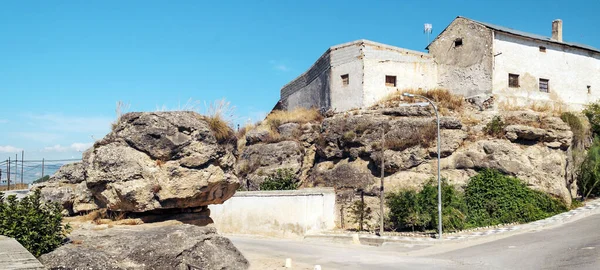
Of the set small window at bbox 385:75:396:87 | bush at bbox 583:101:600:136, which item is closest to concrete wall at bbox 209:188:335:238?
small window at bbox 385:75:396:87

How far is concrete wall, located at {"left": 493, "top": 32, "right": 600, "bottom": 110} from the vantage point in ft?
105

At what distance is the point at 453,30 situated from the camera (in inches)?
1344

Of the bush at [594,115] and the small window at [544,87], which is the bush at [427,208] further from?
the bush at [594,115]

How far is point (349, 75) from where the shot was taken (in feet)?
110

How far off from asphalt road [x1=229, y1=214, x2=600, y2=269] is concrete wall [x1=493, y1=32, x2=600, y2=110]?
467 inches

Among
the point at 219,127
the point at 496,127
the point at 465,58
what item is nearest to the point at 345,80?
the point at 465,58

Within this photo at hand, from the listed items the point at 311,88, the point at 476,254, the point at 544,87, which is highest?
the point at 311,88

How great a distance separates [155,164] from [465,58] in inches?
1040

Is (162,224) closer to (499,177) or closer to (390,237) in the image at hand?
(390,237)

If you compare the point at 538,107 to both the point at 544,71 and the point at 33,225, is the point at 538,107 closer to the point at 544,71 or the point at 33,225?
the point at 544,71

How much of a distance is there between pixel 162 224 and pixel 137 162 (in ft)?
5.25

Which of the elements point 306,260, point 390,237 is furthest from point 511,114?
point 306,260

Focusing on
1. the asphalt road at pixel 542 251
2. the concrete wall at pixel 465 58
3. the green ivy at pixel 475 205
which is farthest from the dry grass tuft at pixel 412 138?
the asphalt road at pixel 542 251

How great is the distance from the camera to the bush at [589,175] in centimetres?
2934
